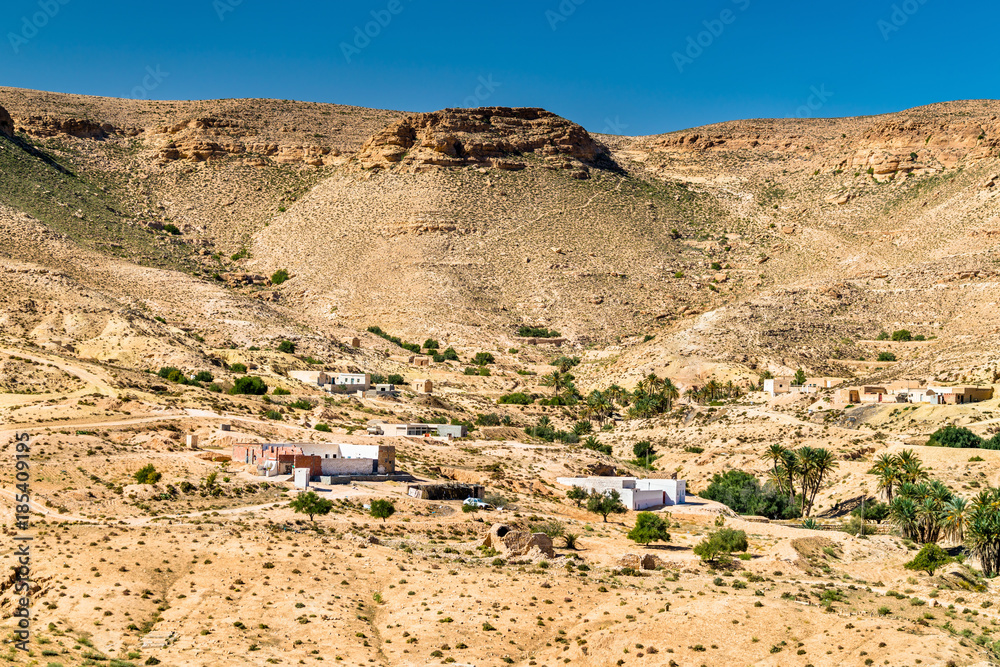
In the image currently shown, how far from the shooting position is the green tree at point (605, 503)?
172ft

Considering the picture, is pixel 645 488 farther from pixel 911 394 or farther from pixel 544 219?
pixel 544 219

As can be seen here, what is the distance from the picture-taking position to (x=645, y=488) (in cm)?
5647

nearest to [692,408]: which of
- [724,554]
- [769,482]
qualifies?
[769,482]

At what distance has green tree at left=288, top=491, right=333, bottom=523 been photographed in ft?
138

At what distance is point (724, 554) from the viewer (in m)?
41.7

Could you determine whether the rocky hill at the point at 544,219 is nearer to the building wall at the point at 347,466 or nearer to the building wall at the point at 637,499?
the building wall at the point at 637,499

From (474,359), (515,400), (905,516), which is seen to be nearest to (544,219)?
(474,359)

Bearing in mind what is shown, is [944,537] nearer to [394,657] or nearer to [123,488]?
[394,657]

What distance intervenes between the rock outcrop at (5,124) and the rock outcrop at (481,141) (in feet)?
120

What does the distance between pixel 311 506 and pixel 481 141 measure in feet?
308

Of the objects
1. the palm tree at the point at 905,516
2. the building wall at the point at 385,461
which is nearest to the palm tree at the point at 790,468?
the palm tree at the point at 905,516

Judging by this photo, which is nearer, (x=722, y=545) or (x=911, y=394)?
(x=722, y=545)

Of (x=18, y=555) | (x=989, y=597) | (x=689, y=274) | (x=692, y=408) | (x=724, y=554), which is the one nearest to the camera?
(x=18, y=555)

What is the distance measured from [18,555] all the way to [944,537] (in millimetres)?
34879
